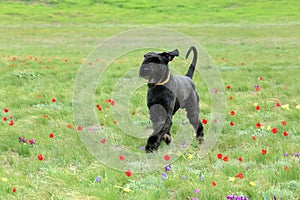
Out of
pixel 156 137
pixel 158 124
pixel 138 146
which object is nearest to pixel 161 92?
pixel 158 124

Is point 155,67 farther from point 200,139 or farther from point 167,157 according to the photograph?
point 200,139

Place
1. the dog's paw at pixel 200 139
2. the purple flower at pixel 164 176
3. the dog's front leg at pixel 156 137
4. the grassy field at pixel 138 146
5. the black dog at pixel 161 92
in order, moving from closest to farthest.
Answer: the grassy field at pixel 138 146, the purple flower at pixel 164 176, the black dog at pixel 161 92, the dog's front leg at pixel 156 137, the dog's paw at pixel 200 139

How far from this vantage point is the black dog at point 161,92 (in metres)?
5.61

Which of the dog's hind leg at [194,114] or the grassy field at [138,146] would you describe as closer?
the grassy field at [138,146]

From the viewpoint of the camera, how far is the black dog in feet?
18.4

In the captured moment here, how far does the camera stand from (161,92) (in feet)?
19.6

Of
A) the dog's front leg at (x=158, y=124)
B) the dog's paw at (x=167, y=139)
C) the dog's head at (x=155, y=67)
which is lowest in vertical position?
the dog's paw at (x=167, y=139)

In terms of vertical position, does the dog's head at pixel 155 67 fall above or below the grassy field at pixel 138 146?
→ above

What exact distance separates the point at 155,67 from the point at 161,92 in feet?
1.72

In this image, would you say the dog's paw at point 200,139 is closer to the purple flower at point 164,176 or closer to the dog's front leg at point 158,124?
the dog's front leg at point 158,124

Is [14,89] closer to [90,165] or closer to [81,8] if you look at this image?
[90,165]

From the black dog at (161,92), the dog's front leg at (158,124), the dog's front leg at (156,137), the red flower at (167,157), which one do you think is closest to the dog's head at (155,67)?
the black dog at (161,92)

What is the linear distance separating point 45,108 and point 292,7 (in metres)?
84.1

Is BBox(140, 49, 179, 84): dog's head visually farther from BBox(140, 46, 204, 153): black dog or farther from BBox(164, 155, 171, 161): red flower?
BBox(164, 155, 171, 161): red flower
